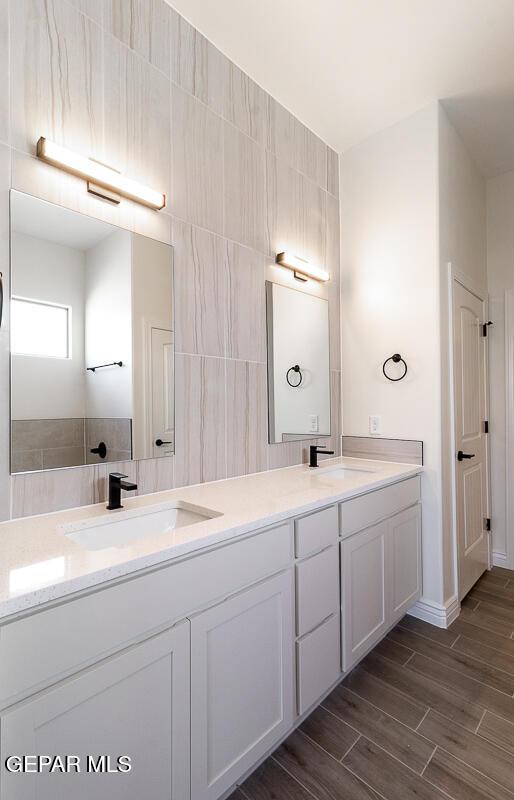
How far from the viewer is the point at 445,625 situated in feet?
7.10

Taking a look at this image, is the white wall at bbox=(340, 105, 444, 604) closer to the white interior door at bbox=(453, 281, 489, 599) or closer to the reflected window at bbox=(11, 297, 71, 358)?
the white interior door at bbox=(453, 281, 489, 599)

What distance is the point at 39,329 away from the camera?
1.30 meters

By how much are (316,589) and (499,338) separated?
8.02ft

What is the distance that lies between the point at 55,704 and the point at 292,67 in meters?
2.66

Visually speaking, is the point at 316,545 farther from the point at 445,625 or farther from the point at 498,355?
the point at 498,355

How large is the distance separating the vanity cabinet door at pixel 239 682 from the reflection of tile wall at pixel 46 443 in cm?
68

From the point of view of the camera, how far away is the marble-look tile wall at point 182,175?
4.17 ft

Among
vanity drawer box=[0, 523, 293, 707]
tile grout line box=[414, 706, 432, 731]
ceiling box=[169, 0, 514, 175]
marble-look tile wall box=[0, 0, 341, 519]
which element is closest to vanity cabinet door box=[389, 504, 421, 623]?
tile grout line box=[414, 706, 432, 731]

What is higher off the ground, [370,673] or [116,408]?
[116,408]

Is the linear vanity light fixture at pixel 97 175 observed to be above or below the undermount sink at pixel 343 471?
above

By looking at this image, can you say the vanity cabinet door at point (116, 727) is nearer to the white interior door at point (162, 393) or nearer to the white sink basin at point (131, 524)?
the white sink basin at point (131, 524)

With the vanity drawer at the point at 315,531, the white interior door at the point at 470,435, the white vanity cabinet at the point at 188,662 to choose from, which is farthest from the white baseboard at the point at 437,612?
the vanity drawer at the point at 315,531

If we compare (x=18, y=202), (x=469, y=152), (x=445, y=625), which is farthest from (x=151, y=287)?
(x=469, y=152)

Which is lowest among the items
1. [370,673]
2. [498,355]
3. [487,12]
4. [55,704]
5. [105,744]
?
[370,673]
